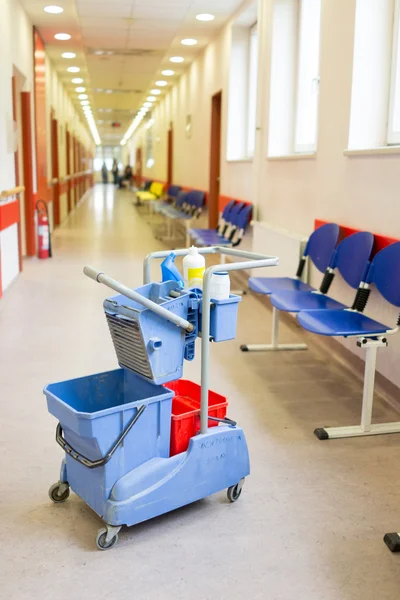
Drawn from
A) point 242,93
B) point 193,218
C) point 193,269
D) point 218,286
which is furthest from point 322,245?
point 193,218

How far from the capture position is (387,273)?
3.24 meters

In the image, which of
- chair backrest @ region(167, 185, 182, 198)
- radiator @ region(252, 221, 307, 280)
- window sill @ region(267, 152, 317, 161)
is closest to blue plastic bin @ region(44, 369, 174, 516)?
radiator @ region(252, 221, 307, 280)

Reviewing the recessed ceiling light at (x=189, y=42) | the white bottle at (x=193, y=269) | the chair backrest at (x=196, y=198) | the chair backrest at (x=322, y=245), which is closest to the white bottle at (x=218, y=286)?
the white bottle at (x=193, y=269)

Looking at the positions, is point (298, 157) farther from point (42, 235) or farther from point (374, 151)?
point (42, 235)

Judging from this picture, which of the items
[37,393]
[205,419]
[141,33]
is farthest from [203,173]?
[205,419]

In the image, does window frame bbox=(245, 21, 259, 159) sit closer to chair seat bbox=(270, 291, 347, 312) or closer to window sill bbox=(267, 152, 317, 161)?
window sill bbox=(267, 152, 317, 161)

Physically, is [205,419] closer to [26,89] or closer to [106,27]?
[26,89]

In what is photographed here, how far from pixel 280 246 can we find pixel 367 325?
7.09ft

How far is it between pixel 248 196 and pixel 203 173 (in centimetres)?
322

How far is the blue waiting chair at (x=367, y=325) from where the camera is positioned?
2.93 meters

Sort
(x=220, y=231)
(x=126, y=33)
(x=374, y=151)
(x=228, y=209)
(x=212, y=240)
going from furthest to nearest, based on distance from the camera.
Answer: (x=126, y=33)
(x=220, y=231)
(x=228, y=209)
(x=212, y=240)
(x=374, y=151)

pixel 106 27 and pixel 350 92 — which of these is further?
pixel 106 27

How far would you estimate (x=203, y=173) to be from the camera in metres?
10.2

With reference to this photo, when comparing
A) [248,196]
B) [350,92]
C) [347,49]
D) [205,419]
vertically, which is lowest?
[205,419]
